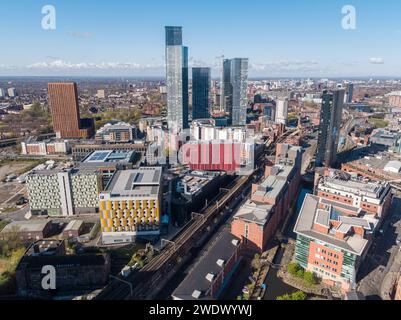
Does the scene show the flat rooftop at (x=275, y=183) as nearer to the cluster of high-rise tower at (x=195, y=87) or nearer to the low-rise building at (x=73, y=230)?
the low-rise building at (x=73, y=230)

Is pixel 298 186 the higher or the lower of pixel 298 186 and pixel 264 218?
the lower

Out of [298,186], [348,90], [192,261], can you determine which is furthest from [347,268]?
[348,90]

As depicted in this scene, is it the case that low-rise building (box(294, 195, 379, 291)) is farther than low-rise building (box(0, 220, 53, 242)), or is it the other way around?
low-rise building (box(0, 220, 53, 242))

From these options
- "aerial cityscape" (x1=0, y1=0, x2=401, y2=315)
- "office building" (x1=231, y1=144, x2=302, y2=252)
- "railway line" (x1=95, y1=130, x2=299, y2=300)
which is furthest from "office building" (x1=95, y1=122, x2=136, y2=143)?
"office building" (x1=231, y1=144, x2=302, y2=252)

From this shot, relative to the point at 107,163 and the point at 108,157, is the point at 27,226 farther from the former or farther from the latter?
the point at 108,157

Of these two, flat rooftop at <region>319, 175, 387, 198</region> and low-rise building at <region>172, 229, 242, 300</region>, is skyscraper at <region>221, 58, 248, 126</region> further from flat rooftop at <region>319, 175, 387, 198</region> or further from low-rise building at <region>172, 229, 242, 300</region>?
low-rise building at <region>172, 229, 242, 300</region>

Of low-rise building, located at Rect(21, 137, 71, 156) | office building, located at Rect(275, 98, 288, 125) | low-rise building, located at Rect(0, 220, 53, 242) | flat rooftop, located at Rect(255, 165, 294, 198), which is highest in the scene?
office building, located at Rect(275, 98, 288, 125)

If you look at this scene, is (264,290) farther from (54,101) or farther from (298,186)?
(54,101)

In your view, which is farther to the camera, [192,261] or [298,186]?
[298,186]
